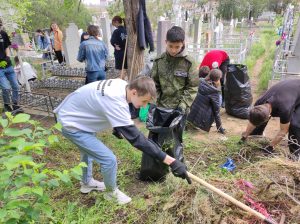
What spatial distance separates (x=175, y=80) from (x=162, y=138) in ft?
2.38

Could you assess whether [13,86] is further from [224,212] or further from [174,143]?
[224,212]

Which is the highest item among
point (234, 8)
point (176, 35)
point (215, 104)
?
point (234, 8)

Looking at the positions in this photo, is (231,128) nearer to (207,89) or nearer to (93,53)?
(207,89)

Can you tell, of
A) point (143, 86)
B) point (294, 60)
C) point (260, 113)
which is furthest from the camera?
point (294, 60)

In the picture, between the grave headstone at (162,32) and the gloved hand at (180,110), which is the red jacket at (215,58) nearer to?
the grave headstone at (162,32)

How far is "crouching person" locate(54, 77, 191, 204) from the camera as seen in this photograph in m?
1.96

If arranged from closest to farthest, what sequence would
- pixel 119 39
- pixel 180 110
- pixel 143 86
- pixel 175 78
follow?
pixel 143 86 → pixel 180 110 → pixel 175 78 → pixel 119 39

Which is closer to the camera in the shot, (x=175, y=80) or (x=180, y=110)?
(x=180, y=110)

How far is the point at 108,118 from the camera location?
2.01 metres

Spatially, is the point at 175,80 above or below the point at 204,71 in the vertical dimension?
above

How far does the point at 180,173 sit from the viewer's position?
202 cm

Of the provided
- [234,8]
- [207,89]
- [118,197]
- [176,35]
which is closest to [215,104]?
[207,89]

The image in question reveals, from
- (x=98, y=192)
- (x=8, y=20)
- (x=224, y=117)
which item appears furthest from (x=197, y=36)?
(x=98, y=192)

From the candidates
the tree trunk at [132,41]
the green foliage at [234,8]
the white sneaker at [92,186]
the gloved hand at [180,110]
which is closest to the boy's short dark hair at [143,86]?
the gloved hand at [180,110]
